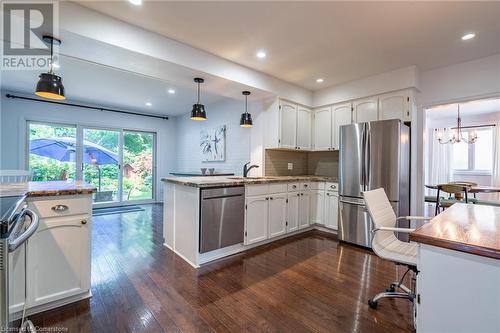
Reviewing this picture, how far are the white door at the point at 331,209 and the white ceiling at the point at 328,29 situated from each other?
204cm

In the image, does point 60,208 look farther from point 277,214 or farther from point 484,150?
point 484,150

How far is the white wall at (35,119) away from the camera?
4.76m

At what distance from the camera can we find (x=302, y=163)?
4.84 meters

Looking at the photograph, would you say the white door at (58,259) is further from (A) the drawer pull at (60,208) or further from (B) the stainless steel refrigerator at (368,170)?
(B) the stainless steel refrigerator at (368,170)

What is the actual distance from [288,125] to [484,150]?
6093 millimetres

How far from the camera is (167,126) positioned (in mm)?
7098

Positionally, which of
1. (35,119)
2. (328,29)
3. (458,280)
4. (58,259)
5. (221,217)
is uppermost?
(328,29)

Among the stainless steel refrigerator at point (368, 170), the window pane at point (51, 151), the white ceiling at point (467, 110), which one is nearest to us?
the stainless steel refrigerator at point (368, 170)

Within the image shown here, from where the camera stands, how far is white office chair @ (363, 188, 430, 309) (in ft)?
5.62

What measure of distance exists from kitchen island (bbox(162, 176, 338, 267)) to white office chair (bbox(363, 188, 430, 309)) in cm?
151

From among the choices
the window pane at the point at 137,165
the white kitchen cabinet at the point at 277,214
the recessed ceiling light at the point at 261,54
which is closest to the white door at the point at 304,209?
the white kitchen cabinet at the point at 277,214

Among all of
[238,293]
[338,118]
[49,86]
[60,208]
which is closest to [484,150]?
[338,118]

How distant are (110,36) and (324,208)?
3.73m

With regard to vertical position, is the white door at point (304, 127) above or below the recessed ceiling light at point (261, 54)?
below
